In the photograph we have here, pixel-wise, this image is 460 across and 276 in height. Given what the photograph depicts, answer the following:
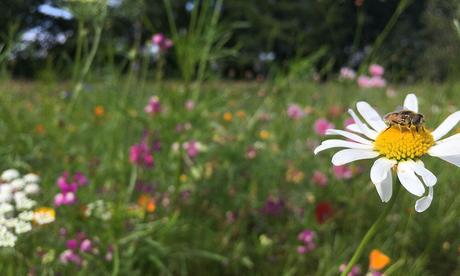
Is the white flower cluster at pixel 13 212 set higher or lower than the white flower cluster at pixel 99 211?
higher

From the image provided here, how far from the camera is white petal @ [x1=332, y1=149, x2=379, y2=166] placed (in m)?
0.65

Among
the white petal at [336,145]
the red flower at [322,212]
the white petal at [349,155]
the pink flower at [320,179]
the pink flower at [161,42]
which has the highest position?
the pink flower at [161,42]

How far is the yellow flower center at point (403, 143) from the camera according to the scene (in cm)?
71

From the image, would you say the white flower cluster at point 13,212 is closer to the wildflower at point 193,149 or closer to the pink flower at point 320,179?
the wildflower at point 193,149

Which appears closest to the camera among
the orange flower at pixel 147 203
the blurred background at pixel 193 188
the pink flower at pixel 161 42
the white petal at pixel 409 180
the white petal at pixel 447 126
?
the white petal at pixel 409 180

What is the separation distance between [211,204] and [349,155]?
1209 millimetres

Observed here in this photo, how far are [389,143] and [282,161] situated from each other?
139 cm

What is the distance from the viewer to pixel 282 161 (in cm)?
212

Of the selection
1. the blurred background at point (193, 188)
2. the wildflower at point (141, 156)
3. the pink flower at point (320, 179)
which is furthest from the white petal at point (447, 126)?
the pink flower at point (320, 179)

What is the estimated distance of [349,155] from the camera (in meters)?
0.67

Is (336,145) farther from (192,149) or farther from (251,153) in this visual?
(251,153)

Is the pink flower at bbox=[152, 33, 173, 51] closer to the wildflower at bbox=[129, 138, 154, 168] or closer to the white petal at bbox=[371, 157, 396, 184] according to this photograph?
the wildflower at bbox=[129, 138, 154, 168]

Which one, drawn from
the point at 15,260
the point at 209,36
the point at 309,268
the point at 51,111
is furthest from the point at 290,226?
the point at 51,111

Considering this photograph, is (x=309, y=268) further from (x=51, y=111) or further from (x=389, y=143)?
(x=51, y=111)
